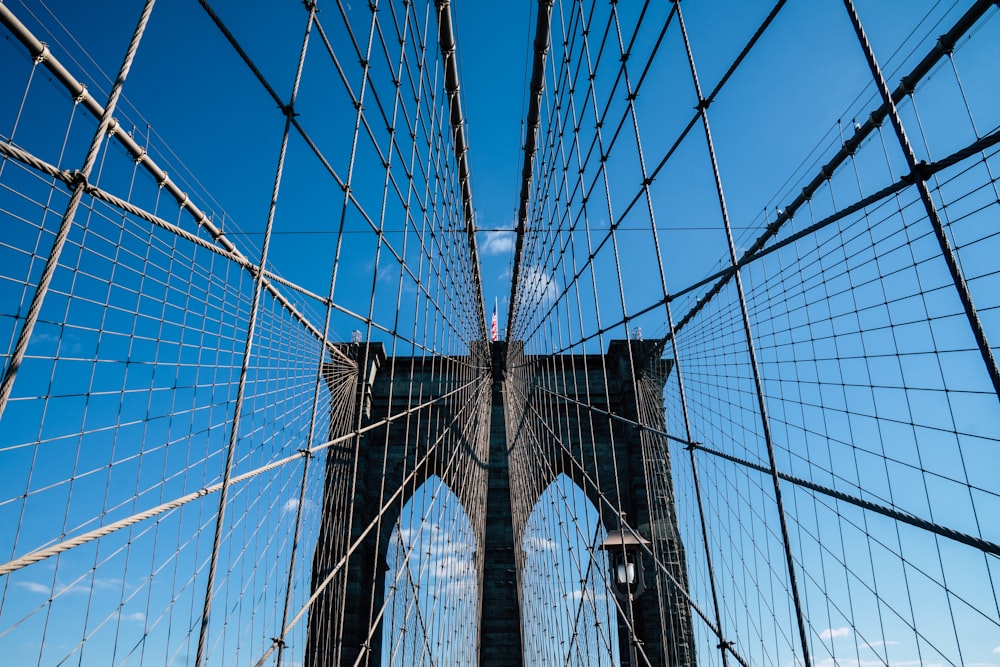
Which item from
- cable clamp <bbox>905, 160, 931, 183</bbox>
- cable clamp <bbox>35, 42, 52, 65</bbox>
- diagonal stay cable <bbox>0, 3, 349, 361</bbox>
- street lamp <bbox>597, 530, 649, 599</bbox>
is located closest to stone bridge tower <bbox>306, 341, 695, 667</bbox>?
street lamp <bbox>597, 530, 649, 599</bbox>

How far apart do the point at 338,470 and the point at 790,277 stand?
861 centimetres

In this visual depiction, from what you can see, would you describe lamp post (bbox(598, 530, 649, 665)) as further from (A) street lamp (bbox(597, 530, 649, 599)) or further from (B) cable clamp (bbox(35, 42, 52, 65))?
(B) cable clamp (bbox(35, 42, 52, 65))

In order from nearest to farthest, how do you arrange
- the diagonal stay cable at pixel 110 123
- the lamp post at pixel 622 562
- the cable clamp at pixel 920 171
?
the cable clamp at pixel 920 171 → the diagonal stay cable at pixel 110 123 → the lamp post at pixel 622 562

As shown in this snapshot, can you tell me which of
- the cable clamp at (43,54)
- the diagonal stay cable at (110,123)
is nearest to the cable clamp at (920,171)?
the diagonal stay cable at (110,123)

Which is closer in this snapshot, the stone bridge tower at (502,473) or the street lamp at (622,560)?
the street lamp at (622,560)

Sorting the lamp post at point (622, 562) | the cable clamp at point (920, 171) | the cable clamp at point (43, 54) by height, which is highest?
the cable clamp at point (43, 54)

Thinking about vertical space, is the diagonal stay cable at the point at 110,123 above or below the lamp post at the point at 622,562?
above

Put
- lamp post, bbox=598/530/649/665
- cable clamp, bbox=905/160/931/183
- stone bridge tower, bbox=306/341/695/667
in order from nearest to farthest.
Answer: cable clamp, bbox=905/160/931/183, lamp post, bbox=598/530/649/665, stone bridge tower, bbox=306/341/695/667

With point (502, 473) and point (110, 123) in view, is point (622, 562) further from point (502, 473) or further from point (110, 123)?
point (502, 473)

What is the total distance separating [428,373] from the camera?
14.5 metres

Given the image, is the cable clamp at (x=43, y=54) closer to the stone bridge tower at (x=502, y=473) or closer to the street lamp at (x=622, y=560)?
the street lamp at (x=622, y=560)

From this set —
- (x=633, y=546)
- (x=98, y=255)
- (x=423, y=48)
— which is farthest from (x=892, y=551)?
(x=423, y=48)

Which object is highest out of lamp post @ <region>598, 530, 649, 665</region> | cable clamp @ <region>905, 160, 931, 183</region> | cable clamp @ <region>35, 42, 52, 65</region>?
cable clamp @ <region>35, 42, 52, 65</region>

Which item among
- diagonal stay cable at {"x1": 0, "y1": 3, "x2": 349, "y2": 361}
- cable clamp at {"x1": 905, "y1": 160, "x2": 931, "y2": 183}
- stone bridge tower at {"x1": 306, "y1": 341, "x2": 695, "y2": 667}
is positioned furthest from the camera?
stone bridge tower at {"x1": 306, "y1": 341, "x2": 695, "y2": 667}
